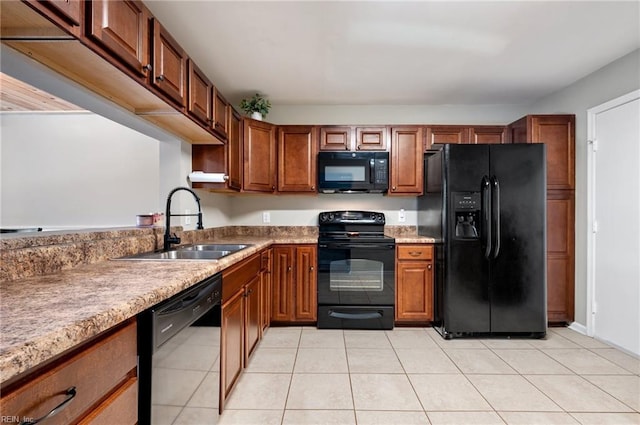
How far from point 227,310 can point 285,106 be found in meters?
2.63

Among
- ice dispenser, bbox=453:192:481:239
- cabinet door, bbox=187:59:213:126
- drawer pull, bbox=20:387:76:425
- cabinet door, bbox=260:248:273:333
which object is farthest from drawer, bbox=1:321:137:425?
ice dispenser, bbox=453:192:481:239

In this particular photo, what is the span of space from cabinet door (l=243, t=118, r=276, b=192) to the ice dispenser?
1879mm

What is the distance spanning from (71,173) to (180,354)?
3.81m

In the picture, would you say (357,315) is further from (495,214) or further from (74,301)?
(74,301)

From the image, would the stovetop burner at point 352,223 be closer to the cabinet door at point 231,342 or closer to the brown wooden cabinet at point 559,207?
the cabinet door at point 231,342

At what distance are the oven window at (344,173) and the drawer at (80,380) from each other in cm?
252

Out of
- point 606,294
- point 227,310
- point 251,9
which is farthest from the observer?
point 606,294

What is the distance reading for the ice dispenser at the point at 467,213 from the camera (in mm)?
2674

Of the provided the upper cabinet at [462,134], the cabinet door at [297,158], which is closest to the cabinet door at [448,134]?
the upper cabinet at [462,134]

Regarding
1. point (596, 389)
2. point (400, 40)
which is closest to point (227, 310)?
point (400, 40)

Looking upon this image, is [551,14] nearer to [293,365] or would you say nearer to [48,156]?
[293,365]

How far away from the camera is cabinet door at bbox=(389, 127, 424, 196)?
10.5 feet

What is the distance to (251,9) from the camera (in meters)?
1.84

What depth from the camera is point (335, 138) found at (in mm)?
3227
